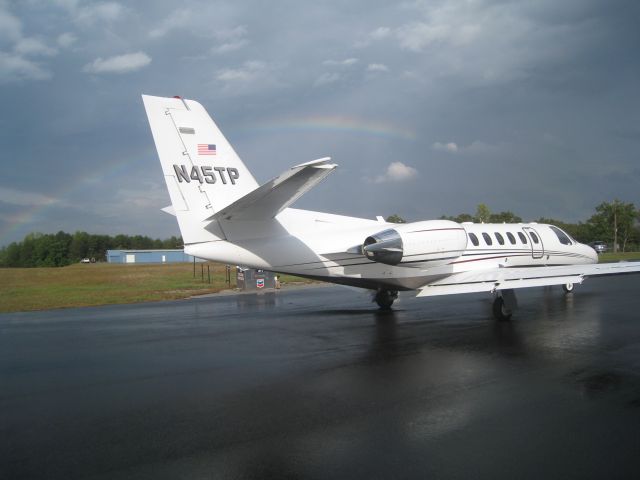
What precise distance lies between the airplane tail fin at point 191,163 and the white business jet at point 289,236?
23mm

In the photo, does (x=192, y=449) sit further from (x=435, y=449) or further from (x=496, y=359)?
(x=496, y=359)

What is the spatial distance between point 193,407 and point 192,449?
150 centimetres

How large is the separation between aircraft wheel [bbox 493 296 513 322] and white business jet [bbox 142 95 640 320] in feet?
0.08

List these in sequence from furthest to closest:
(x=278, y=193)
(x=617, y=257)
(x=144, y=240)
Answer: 1. (x=144, y=240)
2. (x=617, y=257)
3. (x=278, y=193)

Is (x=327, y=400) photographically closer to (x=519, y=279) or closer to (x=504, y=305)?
(x=519, y=279)

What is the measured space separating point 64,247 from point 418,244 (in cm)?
12694

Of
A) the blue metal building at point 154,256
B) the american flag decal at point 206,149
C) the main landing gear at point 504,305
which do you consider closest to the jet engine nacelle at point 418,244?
the main landing gear at point 504,305

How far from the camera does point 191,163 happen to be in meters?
11.9

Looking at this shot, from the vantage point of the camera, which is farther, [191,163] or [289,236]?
[289,236]

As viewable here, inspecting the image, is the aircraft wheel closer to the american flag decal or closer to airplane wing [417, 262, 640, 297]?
airplane wing [417, 262, 640, 297]

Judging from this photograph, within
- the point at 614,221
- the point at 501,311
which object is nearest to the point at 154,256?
the point at 614,221

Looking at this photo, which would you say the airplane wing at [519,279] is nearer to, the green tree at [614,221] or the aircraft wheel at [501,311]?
the aircraft wheel at [501,311]

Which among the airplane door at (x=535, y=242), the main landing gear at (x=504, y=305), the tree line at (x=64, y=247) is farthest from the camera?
the tree line at (x=64, y=247)

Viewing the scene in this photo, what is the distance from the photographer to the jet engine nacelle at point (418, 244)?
12.2 meters
